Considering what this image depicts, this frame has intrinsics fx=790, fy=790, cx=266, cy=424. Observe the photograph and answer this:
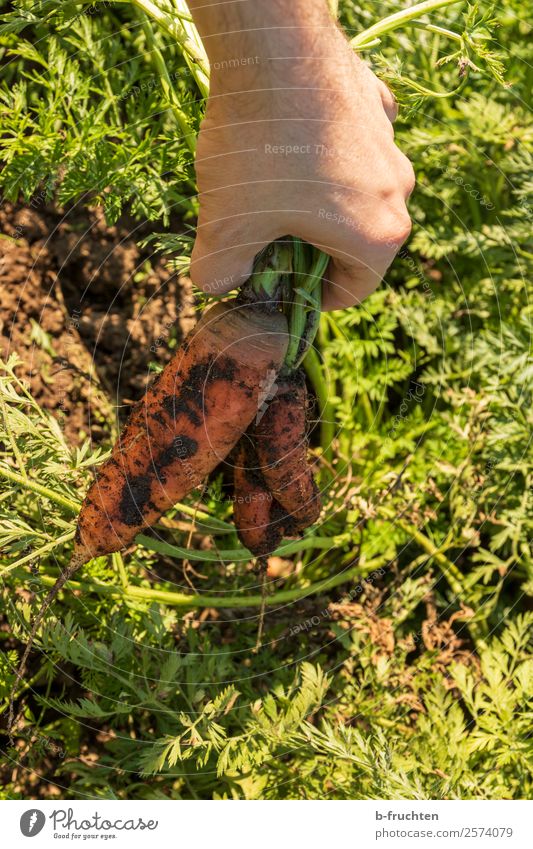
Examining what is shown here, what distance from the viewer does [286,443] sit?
5.80 ft

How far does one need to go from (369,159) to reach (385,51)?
3.36 ft

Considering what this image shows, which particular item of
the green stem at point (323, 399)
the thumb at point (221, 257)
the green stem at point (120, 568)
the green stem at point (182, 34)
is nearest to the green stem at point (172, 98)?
the green stem at point (182, 34)

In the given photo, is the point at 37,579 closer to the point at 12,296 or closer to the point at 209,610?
the point at 209,610

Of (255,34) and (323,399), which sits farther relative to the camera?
(323,399)

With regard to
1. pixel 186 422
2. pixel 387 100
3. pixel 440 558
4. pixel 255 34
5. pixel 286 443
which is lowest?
pixel 440 558

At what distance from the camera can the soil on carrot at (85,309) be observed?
90.8 inches

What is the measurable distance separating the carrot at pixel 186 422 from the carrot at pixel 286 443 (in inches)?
2.7

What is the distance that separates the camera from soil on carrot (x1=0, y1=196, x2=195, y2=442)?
231 cm

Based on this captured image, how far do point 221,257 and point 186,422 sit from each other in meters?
0.39

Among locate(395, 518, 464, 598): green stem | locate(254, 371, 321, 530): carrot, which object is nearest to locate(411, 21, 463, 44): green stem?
locate(254, 371, 321, 530): carrot

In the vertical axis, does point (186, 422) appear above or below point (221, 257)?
below

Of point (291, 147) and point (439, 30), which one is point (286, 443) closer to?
point (291, 147)

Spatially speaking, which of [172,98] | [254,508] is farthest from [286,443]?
[172,98]

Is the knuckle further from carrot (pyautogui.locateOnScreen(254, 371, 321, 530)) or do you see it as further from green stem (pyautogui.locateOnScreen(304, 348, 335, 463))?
A: green stem (pyautogui.locateOnScreen(304, 348, 335, 463))
